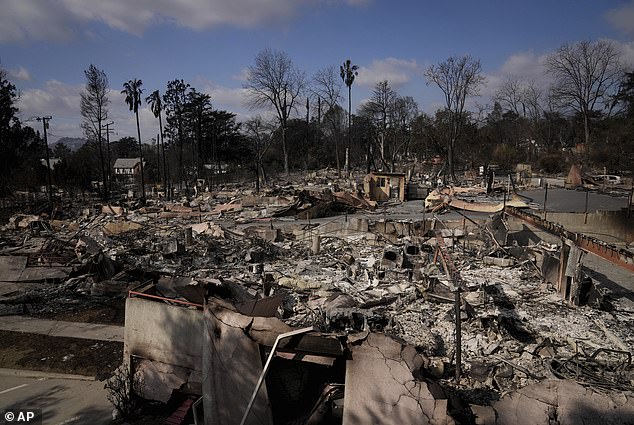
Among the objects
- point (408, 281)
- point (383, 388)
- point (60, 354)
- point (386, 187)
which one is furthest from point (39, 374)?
point (386, 187)

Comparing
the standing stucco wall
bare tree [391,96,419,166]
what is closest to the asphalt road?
the standing stucco wall

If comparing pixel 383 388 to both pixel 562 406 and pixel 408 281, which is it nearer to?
pixel 562 406

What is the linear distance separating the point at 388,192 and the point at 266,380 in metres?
21.8

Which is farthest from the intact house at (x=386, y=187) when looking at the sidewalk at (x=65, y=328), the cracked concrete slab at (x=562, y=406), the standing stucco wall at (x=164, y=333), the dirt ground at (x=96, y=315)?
the cracked concrete slab at (x=562, y=406)

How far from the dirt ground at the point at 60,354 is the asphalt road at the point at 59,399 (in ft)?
1.03

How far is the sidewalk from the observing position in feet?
28.6

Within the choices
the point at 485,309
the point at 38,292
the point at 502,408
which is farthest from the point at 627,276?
the point at 38,292

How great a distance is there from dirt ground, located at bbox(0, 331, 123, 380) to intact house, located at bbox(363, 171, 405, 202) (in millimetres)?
19230

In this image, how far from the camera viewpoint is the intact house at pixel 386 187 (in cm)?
2564

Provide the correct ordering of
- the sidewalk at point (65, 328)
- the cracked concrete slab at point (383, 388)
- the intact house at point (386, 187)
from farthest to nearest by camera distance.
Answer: the intact house at point (386, 187) → the sidewalk at point (65, 328) → the cracked concrete slab at point (383, 388)

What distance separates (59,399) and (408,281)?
7.98m

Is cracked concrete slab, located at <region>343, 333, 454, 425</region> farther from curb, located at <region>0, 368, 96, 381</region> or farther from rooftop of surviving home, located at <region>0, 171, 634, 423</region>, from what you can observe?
curb, located at <region>0, 368, 96, 381</region>

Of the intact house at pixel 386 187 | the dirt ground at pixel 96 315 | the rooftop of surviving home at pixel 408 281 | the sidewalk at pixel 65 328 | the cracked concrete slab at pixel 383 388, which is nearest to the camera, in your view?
the cracked concrete slab at pixel 383 388

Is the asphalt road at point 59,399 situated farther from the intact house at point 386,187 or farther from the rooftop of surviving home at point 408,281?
the intact house at point 386,187
